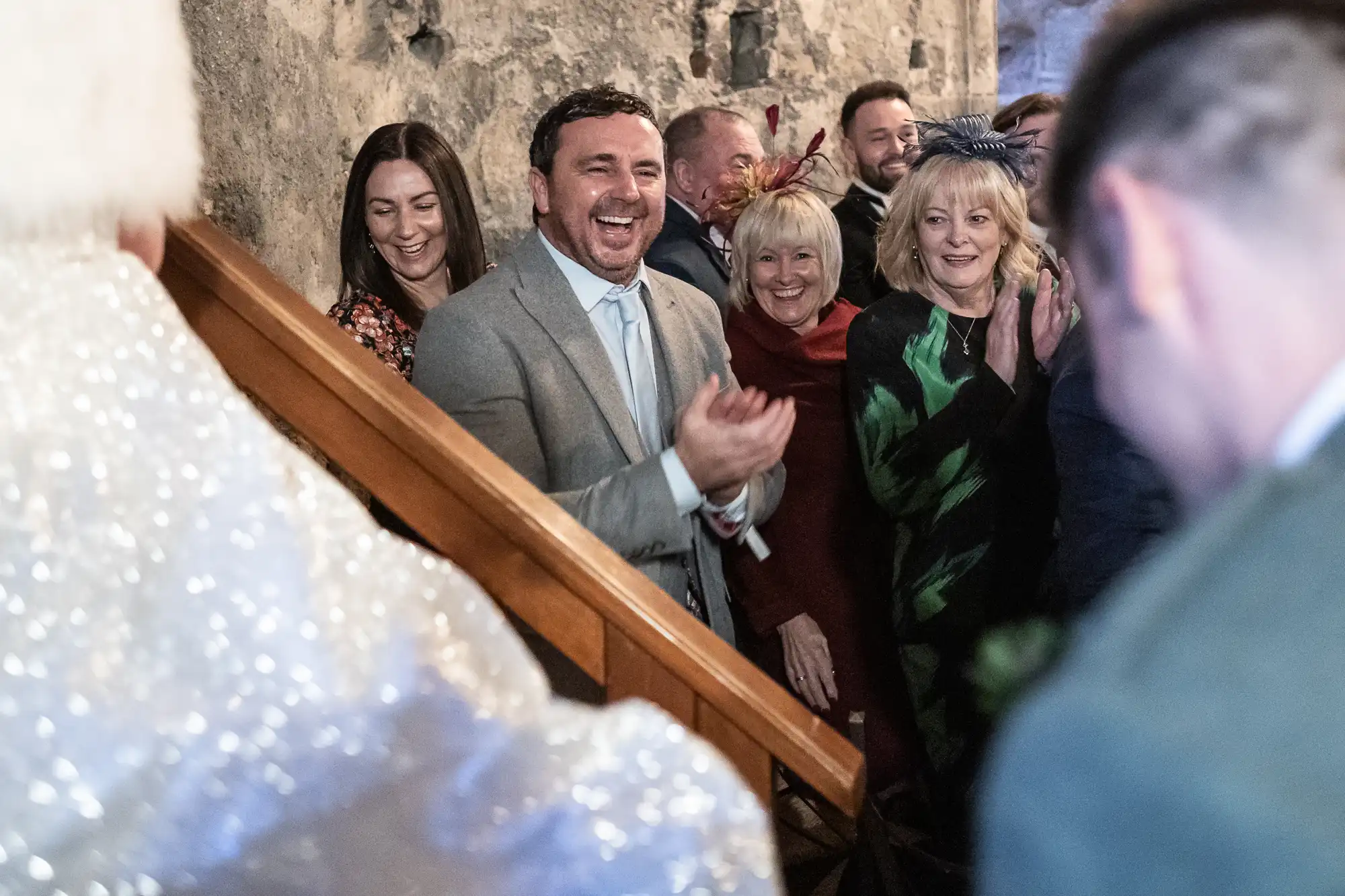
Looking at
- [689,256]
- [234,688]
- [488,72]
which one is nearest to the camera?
[234,688]

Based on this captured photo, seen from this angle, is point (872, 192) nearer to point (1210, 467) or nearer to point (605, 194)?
point (605, 194)

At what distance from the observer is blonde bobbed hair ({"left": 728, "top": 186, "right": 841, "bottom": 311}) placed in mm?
2779

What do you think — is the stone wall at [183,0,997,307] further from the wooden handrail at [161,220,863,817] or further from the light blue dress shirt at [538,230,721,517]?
the wooden handrail at [161,220,863,817]

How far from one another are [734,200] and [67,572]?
2374mm

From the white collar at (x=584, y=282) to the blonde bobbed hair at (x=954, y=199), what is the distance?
2.41 feet

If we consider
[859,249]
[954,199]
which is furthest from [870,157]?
[954,199]

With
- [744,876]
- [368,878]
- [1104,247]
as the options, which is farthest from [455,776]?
[1104,247]

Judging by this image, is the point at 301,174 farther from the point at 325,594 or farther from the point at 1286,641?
the point at 1286,641

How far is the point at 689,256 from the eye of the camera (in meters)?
3.19

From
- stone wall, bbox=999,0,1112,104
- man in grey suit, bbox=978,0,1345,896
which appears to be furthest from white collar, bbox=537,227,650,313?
stone wall, bbox=999,0,1112,104

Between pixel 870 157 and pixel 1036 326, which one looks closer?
pixel 1036 326

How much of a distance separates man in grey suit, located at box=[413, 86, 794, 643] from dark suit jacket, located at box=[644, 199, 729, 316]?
0.82m

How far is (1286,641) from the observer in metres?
0.46

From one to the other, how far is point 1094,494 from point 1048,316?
0.67 meters
